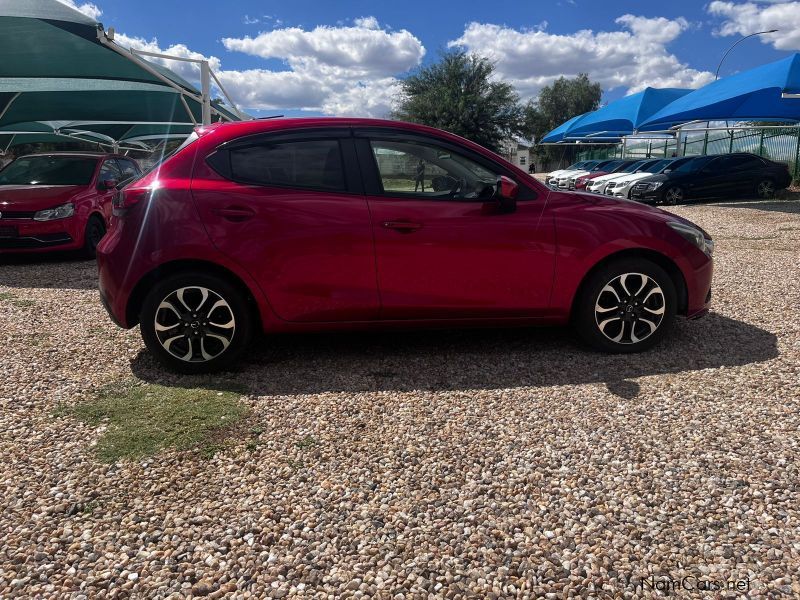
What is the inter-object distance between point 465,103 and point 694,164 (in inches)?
901

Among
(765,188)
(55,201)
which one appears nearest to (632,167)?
(765,188)

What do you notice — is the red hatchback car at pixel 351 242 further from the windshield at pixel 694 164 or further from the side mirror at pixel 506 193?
the windshield at pixel 694 164

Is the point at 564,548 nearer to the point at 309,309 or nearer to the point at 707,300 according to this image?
the point at 309,309

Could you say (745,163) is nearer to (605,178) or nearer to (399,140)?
(605,178)

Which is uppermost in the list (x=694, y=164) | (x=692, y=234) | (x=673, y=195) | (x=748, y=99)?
(x=748, y=99)

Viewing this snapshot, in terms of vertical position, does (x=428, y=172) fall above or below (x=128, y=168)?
below

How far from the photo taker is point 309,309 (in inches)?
156

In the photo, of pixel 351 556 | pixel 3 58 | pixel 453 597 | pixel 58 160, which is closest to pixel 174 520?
pixel 351 556

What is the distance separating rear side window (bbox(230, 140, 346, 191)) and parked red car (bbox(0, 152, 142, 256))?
5715 mm

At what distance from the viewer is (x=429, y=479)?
107 inches

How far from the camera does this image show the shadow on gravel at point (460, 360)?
387 cm

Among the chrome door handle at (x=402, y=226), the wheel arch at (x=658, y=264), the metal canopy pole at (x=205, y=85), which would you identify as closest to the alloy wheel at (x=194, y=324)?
the chrome door handle at (x=402, y=226)

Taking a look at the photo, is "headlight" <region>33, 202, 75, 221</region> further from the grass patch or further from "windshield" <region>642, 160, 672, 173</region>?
"windshield" <region>642, 160, 672, 173</region>

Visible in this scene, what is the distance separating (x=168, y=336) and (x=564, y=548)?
2.81 metres
